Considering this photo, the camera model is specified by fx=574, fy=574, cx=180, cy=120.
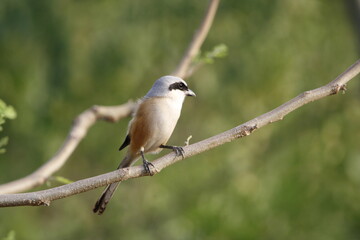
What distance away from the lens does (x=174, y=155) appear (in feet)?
10.9

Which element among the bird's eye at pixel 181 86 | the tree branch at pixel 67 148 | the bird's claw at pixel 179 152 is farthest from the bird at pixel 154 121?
the bird's claw at pixel 179 152

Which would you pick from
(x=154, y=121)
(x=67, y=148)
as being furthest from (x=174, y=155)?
(x=67, y=148)

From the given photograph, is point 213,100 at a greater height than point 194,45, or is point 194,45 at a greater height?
point 213,100

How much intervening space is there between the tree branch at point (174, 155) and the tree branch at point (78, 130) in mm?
1018

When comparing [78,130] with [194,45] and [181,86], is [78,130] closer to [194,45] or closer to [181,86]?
[181,86]

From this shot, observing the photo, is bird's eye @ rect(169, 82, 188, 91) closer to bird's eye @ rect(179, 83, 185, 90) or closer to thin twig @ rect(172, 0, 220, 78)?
bird's eye @ rect(179, 83, 185, 90)

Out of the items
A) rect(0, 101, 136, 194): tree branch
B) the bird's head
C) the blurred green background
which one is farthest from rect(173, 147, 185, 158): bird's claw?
the blurred green background

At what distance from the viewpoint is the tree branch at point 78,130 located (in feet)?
13.5

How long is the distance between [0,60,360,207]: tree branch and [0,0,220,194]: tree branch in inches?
40.1

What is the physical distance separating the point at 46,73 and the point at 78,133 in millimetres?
2799

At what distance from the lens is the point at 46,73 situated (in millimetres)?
7172

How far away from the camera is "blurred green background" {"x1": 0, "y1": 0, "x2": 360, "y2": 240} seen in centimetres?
734

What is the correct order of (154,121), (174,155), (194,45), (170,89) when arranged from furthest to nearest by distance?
(194,45) < (170,89) < (154,121) < (174,155)

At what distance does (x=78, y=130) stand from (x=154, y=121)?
0.78m
